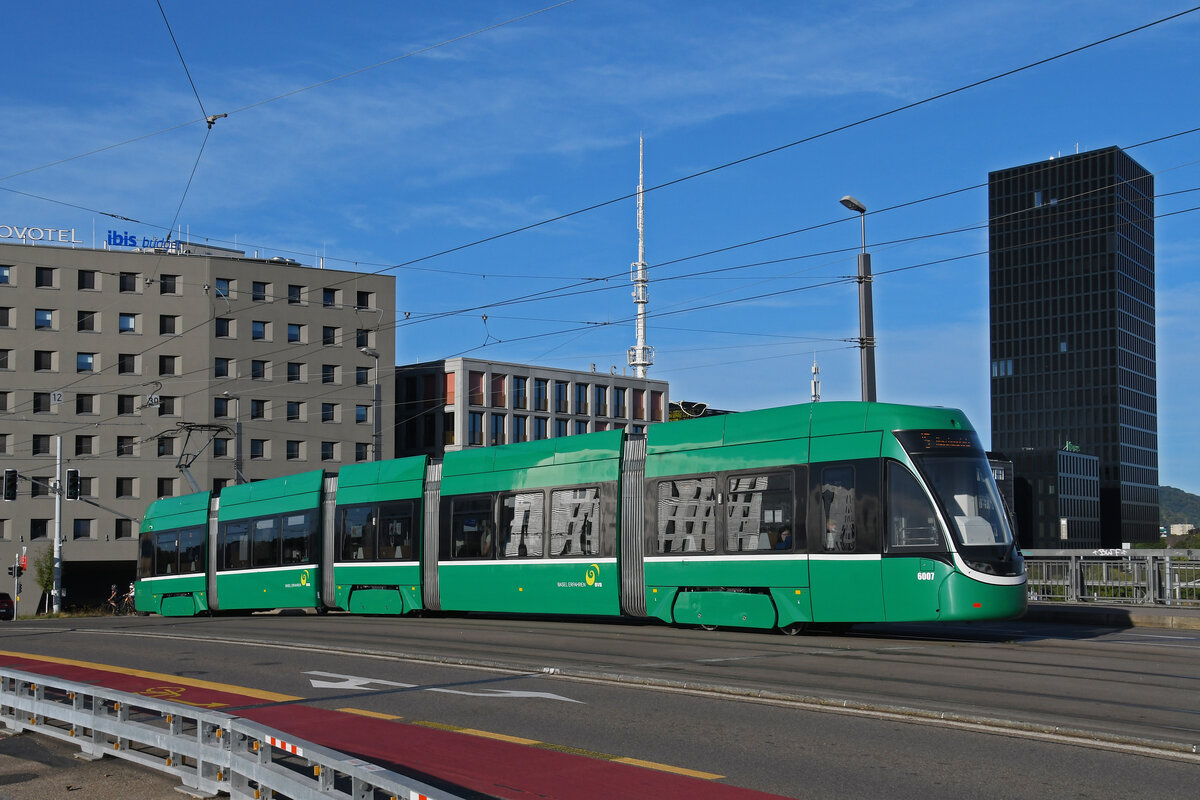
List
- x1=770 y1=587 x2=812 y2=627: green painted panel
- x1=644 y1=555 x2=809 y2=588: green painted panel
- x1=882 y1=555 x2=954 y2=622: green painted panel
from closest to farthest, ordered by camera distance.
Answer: x1=882 y1=555 x2=954 y2=622: green painted panel
x1=770 y1=587 x2=812 y2=627: green painted panel
x1=644 y1=555 x2=809 y2=588: green painted panel

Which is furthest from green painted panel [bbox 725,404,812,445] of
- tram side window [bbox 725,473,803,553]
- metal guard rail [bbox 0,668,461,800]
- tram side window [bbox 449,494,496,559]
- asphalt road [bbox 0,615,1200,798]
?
metal guard rail [bbox 0,668,461,800]

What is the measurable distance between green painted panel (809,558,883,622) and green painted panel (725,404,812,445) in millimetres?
1985

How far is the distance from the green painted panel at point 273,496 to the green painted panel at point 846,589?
52.6ft

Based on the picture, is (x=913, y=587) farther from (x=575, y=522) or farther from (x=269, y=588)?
(x=269, y=588)

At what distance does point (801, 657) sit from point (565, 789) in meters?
7.74

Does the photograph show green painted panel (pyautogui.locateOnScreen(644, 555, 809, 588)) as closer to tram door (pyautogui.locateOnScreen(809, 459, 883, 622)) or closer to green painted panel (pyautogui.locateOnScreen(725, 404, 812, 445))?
tram door (pyautogui.locateOnScreen(809, 459, 883, 622))

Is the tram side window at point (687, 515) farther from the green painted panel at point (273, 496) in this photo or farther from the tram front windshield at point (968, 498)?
the green painted panel at point (273, 496)

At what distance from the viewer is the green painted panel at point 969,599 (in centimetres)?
1552

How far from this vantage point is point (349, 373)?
88312mm

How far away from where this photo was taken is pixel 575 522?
21.4 metres

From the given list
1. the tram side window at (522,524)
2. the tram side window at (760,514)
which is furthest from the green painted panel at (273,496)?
the tram side window at (760,514)

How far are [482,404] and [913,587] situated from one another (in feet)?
253

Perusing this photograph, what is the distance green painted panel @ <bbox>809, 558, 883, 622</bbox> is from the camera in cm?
1630

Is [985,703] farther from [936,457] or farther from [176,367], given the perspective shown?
[176,367]
